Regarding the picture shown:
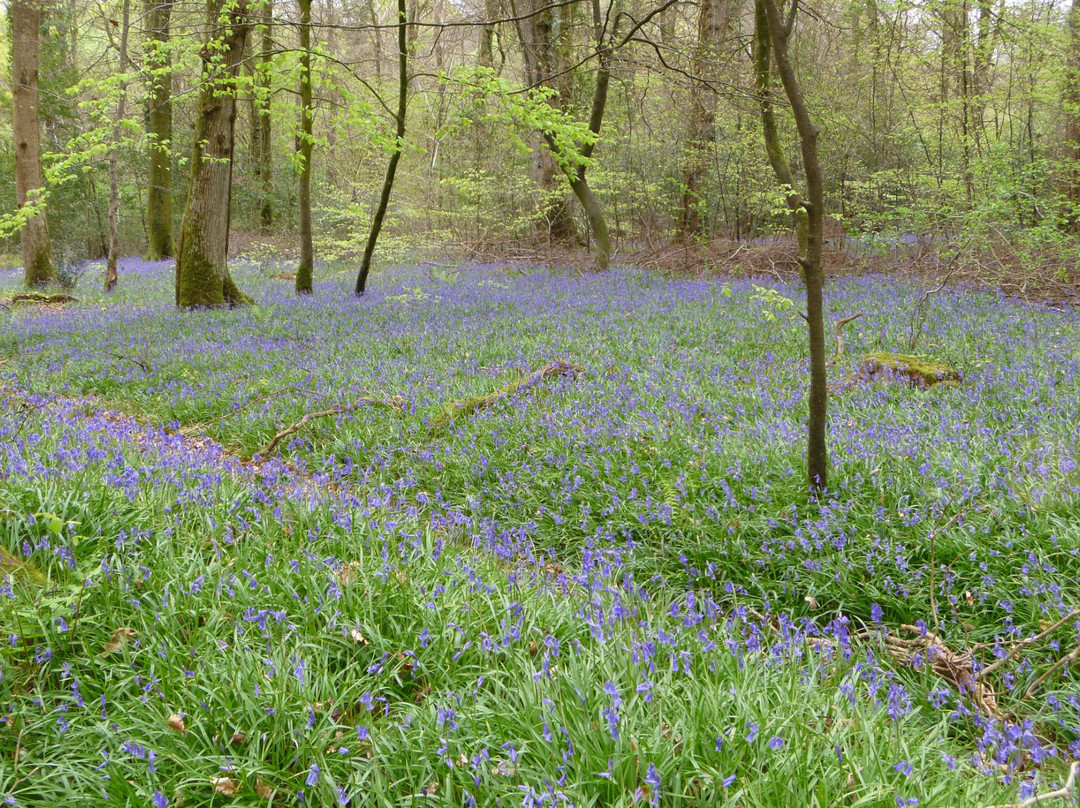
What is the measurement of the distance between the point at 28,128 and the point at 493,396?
63.3 feet

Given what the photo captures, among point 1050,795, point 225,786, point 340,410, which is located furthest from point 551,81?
point 1050,795

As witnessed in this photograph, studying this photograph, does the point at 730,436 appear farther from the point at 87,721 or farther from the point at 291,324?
the point at 291,324

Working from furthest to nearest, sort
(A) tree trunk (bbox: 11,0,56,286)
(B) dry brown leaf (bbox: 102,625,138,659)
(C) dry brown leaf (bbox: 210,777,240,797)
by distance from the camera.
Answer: (A) tree trunk (bbox: 11,0,56,286)
(B) dry brown leaf (bbox: 102,625,138,659)
(C) dry brown leaf (bbox: 210,777,240,797)

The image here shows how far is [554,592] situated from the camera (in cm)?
359

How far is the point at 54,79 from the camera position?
2583 cm

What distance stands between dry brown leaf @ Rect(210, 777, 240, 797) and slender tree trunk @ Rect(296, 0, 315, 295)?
40.9ft

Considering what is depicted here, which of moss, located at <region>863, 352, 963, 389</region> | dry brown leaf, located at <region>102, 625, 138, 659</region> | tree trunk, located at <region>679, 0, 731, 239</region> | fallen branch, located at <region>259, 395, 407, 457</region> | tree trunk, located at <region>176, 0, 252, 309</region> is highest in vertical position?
tree trunk, located at <region>679, 0, 731, 239</region>

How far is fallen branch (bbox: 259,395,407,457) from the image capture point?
6516 mm

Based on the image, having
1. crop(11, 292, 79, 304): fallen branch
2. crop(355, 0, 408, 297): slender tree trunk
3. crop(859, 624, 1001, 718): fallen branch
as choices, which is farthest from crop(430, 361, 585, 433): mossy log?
crop(11, 292, 79, 304): fallen branch

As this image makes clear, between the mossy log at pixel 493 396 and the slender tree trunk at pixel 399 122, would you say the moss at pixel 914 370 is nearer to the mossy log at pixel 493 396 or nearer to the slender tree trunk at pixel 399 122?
the mossy log at pixel 493 396

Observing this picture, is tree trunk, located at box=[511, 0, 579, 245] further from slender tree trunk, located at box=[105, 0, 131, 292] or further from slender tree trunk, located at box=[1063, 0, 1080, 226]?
slender tree trunk, located at box=[1063, 0, 1080, 226]

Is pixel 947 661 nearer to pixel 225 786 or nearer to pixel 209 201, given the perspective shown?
pixel 225 786

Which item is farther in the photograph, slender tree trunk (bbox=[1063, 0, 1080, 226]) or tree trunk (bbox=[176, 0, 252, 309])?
slender tree trunk (bbox=[1063, 0, 1080, 226])

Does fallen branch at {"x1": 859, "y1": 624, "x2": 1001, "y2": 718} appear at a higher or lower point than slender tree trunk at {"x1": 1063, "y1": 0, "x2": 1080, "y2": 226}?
lower
